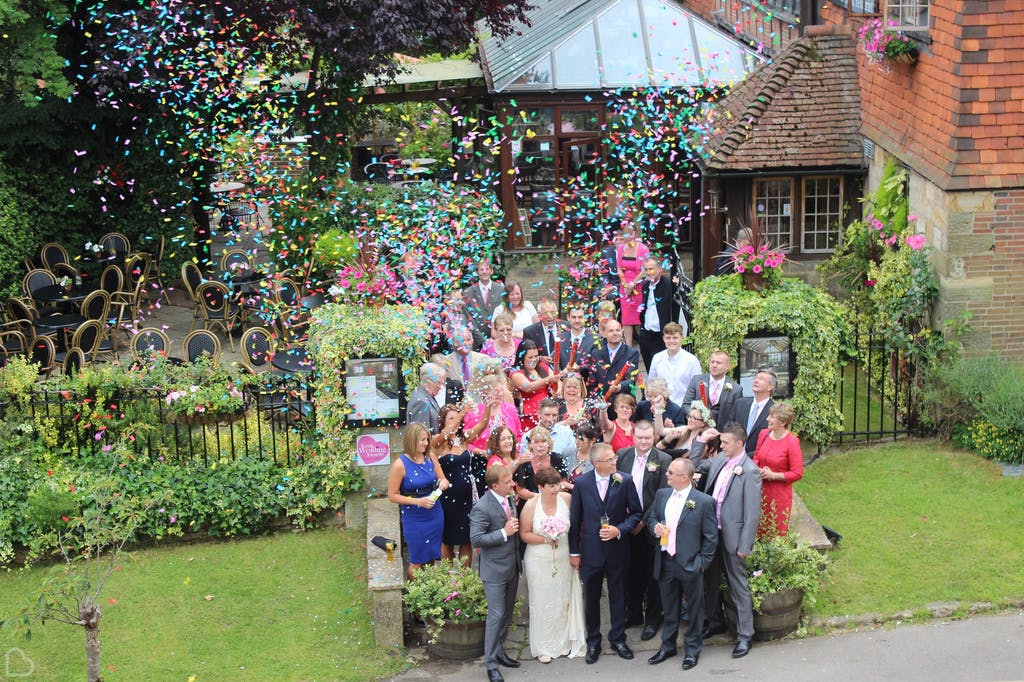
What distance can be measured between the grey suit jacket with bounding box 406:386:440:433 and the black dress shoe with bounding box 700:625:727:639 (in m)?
3.10

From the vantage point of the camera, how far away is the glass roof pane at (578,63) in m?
20.2

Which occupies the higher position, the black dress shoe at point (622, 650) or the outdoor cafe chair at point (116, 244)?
the outdoor cafe chair at point (116, 244)

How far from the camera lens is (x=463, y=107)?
2333 centimetres

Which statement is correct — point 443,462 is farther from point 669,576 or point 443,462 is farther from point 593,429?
point 669,576

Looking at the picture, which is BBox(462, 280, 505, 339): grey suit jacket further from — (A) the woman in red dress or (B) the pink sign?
(A) the woman in red dress

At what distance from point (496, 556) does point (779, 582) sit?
2.36m

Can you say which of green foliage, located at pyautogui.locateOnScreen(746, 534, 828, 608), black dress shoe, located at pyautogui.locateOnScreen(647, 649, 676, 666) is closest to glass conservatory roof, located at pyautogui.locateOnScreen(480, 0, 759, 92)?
green foliage, located at pyautogui.locateOnScreen(746, 534, 828, 608)

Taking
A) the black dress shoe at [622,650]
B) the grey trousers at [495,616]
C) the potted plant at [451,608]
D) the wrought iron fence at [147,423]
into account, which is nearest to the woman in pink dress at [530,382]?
the wrought iron fence at [147,423]

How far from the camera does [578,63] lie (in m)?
20.4

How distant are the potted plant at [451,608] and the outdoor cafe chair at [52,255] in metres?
10.1

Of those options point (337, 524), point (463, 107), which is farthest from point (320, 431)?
point (463, 107)

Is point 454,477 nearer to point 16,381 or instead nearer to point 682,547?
point 682,547

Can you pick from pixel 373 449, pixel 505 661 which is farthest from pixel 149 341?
pixel 505 661

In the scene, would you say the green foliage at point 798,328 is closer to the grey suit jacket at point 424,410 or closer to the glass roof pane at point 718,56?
the grey suit jacket at point 424,410
